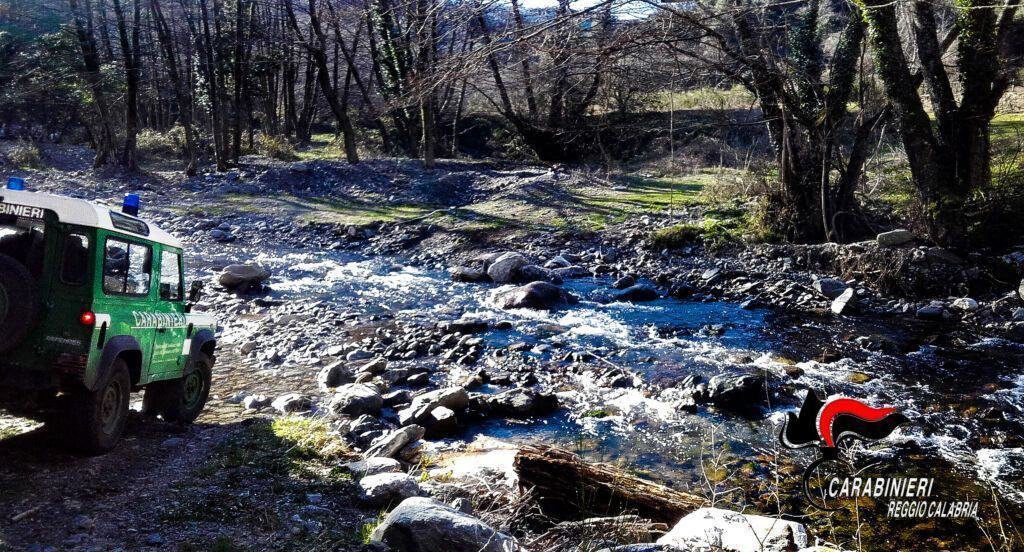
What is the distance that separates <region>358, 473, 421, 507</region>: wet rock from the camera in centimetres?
614

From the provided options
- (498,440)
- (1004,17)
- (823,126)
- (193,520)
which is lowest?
(498,440)

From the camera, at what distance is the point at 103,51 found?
39.3 metres

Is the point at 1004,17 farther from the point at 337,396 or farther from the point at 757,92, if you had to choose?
the point at 337,396

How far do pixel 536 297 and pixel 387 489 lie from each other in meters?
9.71

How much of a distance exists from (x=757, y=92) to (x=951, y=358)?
6511mm

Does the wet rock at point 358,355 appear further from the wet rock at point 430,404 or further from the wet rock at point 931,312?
the wet rock at point 931,312

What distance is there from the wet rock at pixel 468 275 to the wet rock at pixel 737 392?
937 cm

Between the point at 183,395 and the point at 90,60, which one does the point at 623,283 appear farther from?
the point at 90,60

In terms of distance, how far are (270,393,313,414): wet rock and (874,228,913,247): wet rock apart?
487 inches

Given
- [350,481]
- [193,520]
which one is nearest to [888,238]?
[350,481]

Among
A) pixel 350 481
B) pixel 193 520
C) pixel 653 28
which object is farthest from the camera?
pixel 653 28

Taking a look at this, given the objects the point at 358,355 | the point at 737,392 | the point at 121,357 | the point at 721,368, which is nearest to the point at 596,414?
the point at 737,392

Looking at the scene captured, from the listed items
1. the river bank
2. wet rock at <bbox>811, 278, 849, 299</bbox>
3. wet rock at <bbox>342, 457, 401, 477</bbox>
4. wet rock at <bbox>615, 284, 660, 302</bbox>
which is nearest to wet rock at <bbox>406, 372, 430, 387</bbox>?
the river bank

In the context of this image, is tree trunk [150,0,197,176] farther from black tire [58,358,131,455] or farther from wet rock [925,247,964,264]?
wet rock [925,247,964,264]
